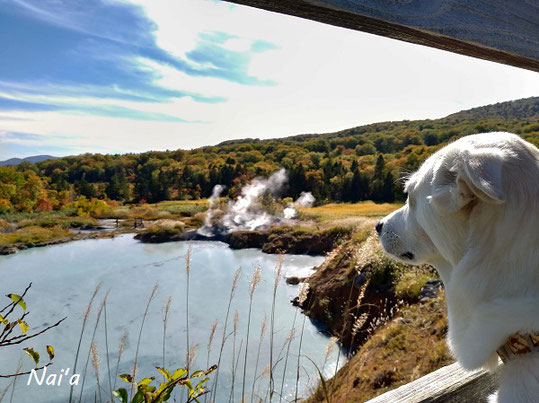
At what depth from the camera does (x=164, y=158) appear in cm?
1906

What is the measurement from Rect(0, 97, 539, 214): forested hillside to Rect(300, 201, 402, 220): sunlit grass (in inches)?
14.7

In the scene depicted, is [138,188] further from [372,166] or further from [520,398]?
[520,398]

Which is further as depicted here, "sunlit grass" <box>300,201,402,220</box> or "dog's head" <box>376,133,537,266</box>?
"sunlit grass" <box>300,201,402,220</box>

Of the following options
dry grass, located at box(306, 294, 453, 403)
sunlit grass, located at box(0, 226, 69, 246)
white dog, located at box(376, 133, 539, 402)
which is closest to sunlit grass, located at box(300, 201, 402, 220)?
dry grass, located at box(306, 294, 453, 403)

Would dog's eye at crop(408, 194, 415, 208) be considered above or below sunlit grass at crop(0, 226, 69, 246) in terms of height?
above

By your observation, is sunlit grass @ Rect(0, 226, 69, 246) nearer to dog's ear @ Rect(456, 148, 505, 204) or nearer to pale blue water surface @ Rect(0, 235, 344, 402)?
pale blue water surface @ Rect(0, 235, 344, 402)

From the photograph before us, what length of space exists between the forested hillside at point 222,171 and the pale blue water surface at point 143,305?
2051 millimetres

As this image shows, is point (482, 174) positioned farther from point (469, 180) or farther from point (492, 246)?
point (492, 246)

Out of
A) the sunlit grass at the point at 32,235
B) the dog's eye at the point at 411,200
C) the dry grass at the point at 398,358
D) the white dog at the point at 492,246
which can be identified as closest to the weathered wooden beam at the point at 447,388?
the white dog at the point at 492,246

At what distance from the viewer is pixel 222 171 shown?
17219 millimetres

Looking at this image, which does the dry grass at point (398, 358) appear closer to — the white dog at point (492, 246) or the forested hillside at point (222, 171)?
the white dog at point (492, 246)

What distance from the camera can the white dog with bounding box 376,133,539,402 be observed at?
28.2 inches

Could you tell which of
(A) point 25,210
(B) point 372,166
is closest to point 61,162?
(A) point 25,210

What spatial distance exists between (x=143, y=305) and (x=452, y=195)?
8757mm
